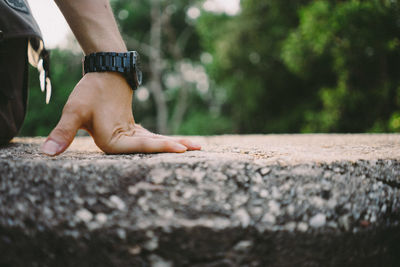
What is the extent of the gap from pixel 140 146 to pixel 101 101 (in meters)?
0.20

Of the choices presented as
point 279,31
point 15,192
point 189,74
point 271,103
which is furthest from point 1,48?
point 189,74

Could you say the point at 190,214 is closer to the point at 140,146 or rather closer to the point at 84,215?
the point at 84,215

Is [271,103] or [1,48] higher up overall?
[271,103]

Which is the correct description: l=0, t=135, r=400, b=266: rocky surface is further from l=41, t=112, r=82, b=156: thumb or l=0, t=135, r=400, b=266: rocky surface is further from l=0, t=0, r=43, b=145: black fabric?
l=0, t=0, r=43, b=145: black fabric

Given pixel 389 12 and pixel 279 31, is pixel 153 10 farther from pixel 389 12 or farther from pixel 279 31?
pixel 389 12

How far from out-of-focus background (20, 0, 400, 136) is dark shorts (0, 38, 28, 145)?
3.79m

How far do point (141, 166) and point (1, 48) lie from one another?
86 centimetres

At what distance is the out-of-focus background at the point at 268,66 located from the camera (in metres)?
4.67

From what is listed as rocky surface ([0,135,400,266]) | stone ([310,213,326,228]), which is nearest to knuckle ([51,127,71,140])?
rocky surface ([0,135,400,266])

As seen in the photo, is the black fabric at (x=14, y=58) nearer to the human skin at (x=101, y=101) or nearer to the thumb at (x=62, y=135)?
the human skin at (x=101, y=101)

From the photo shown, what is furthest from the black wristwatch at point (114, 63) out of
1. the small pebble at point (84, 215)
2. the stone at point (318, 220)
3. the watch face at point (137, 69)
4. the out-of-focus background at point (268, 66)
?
the out-of-focus background at point (268, 66)

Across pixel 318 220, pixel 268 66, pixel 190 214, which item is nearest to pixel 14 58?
pixel 190 214

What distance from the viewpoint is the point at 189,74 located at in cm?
1595

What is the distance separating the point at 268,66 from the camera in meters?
8.79
